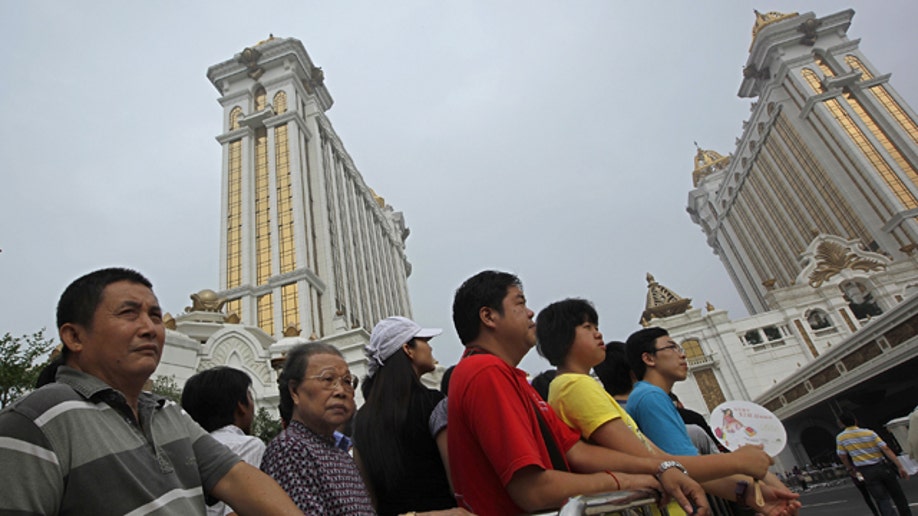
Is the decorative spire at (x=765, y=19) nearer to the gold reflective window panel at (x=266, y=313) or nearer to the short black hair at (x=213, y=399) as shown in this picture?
the gold reflective window panel at (x=266, y=313)

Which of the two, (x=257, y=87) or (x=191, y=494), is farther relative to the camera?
(x=257, y=87)

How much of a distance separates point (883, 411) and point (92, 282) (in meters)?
21.0

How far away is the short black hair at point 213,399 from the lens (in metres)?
2.45

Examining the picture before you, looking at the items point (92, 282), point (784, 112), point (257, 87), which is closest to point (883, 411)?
point (92, 282)

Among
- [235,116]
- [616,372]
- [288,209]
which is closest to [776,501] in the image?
[616,372]

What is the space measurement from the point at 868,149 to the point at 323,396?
3669 cm

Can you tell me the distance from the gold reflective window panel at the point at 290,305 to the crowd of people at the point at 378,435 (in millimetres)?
23119

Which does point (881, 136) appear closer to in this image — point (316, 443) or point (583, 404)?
point (583, 404)

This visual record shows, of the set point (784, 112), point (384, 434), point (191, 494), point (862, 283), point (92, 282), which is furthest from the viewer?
point (784, 112)

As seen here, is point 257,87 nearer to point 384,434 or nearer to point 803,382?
Result: point 803,382

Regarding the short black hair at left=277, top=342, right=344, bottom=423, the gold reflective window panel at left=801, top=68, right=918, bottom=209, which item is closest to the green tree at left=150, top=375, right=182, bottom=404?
the short black hair at left=277, top=342, right=344, bottom=423

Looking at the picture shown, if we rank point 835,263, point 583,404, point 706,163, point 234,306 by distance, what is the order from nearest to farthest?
point 583,404 → point 835,263 → point 234,306 → point 706,163

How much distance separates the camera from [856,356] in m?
12.3

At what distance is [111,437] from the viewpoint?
121cm
